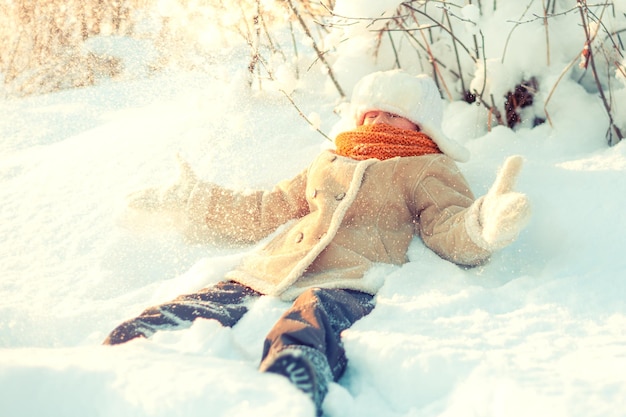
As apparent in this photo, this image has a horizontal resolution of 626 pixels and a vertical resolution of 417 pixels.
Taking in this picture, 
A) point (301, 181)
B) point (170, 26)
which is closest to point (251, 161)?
point (301, 181)

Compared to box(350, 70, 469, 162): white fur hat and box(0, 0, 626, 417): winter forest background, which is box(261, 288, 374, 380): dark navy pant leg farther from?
box(350, 70, 469, 162): white fur hat

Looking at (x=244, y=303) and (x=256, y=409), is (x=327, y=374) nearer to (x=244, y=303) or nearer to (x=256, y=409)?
(x=256, y=409)

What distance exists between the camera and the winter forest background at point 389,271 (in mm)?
1002

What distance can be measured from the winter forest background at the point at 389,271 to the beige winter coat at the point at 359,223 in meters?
0.07

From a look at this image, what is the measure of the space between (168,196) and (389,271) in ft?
2.91

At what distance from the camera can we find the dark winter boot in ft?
3.36

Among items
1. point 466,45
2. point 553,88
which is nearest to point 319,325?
point 553,88

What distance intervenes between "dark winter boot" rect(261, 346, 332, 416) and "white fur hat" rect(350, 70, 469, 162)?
1.06 m

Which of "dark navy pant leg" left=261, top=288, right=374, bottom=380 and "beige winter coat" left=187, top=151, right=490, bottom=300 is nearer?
"dark navy pant leg" left=261, top=288, right=374, bottom=380

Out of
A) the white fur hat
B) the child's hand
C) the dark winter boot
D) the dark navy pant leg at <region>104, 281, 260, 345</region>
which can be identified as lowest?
the dark navy pant leg at <region>104, 281, 260, 345</region>

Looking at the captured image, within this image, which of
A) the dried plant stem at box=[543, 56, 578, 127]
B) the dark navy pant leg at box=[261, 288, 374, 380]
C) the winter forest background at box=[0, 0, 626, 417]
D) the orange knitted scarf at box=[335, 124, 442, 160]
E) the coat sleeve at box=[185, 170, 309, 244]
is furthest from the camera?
the dried plant stem at box=[543, 56, 578, 127]

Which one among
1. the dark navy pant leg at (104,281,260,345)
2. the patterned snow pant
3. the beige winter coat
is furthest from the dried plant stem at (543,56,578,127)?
the dark navy pant leg at (104,281,260,345)

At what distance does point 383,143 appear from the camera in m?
1.89

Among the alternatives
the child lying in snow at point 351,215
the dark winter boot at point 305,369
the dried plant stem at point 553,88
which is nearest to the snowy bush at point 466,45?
the dried plant stem at point 553,88
